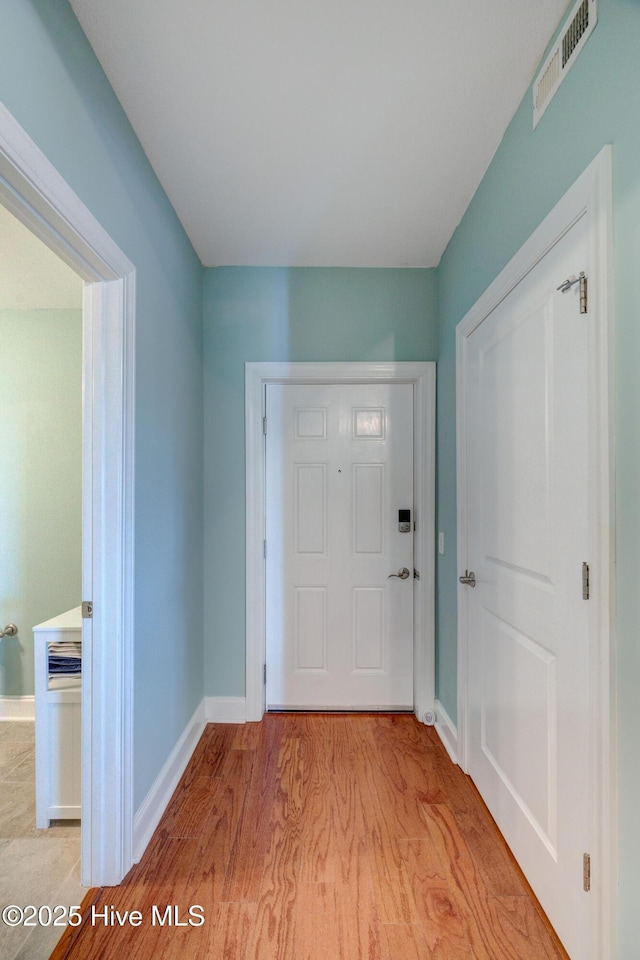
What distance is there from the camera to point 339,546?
2523mm

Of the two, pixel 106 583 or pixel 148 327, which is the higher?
pixel 148 327

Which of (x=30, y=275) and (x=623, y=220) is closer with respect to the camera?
(x=623, y=220)

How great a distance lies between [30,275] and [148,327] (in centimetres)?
112

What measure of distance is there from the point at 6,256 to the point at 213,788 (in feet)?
8.43

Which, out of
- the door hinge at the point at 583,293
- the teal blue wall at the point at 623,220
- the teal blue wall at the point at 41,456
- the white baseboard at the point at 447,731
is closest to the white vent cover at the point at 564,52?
the teal blue wall at the point at 623,220

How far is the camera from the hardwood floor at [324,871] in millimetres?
1241

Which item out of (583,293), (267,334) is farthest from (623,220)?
(267,334)

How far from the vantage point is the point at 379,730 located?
91.8 inches

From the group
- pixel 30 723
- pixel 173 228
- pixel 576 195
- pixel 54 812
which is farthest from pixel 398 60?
pixel 30 723

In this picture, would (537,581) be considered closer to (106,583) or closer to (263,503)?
(106,583)

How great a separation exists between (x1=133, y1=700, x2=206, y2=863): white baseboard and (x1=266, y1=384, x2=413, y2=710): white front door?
0.47 metres

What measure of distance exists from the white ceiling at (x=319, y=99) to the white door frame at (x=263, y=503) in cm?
67

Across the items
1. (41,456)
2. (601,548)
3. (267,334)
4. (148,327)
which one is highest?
(267,334)

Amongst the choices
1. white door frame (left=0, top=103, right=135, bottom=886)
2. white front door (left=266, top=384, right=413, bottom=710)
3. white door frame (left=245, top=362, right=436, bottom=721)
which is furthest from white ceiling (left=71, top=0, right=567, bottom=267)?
white front door (left=266, top=384, right=413, bottom=710)
